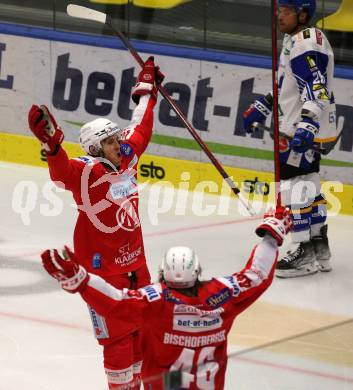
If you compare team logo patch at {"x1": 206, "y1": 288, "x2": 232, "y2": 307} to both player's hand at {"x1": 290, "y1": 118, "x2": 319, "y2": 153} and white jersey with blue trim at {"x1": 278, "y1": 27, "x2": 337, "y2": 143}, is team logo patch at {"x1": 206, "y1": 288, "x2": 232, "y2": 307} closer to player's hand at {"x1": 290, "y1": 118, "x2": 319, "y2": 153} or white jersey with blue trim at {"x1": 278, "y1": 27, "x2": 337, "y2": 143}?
player's hand at {"x1": 290, "y1": 118, "x2": 319, "y2": 153}

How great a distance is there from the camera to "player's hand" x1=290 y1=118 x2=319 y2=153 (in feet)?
22.5

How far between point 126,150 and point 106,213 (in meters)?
0.39

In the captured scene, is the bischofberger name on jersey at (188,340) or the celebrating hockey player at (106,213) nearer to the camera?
the bischofberger name on jersey at (188,340)

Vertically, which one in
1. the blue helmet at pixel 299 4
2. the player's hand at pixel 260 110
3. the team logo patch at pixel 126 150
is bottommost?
the team logo patch at pixel 126 150

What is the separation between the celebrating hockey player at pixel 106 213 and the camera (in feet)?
16.4

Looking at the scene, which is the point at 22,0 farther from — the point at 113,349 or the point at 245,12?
the point at 113,349

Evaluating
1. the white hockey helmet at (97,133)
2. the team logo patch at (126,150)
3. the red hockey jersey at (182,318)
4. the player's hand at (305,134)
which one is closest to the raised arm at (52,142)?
the white hockey helmet at (97,133)

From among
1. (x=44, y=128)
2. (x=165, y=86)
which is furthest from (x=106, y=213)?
(x=165, y=86)

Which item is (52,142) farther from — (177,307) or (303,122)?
(303,122)

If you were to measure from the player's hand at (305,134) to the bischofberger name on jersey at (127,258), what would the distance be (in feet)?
6.20

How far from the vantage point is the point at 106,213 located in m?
5.18

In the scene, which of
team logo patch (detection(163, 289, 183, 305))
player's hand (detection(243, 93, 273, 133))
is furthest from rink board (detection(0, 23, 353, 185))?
team logo patch (detection(163, 289, 183, 305))

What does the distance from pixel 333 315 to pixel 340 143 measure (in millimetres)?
2236

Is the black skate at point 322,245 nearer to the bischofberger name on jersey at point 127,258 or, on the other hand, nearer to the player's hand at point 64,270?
the bischofberger name on jersey at point 127,258
